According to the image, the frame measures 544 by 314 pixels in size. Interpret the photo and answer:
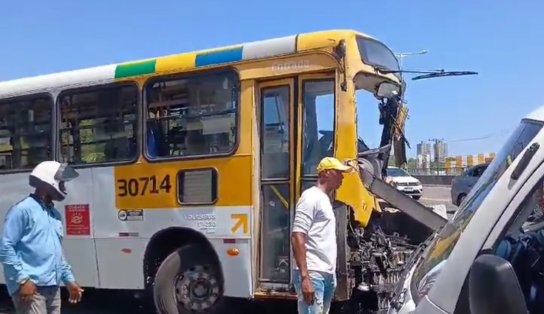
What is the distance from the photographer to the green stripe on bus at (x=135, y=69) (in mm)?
8367

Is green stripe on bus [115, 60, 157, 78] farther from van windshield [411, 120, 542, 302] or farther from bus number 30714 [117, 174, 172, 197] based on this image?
van windshield [411, 120, 542, 302]

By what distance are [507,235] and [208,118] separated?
558 cm

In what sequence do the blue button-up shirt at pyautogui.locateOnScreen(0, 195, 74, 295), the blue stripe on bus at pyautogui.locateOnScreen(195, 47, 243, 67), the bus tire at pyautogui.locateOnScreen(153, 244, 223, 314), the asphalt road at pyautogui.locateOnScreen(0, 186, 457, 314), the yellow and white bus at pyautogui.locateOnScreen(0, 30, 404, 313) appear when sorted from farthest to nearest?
the asphalt road at pyautogui.locateOnScreen(0, 186, 457, 314), the bus tire at pyautogui.locateOnScreen(153, 244, 223, 314), the blue stripe on bus at pyautogui.locateOnScreen(195, 47, 243, 67), the yellow and white bus at pyautogui.locateOnScreen(0, 30, 404, 313), the blue button-up shirt at pyautogui.locateOnScreen(0, 195, 74, 295)

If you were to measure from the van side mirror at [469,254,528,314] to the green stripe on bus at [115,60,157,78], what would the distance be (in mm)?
6580

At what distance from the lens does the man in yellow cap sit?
5.19 metres

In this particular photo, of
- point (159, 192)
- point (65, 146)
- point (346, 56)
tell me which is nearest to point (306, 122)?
point (346, 56)

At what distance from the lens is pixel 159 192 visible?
26.7ft

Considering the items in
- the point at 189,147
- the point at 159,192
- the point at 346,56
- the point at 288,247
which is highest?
the point at 346,56

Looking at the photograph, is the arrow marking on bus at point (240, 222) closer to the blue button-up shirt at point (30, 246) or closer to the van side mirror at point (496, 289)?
the blue button-up shirt at point (30, 246)

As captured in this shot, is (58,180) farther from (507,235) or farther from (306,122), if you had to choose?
(507,235)

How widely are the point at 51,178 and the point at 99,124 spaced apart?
3.50 metres

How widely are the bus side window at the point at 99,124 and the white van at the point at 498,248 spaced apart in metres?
5.94

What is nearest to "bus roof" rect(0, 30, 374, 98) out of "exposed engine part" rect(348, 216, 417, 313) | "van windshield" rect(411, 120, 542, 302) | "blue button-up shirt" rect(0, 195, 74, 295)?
"exposed engine part" rect(348, 216, 417, 313)

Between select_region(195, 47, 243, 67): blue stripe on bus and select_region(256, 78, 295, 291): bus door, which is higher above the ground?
select_region(195, 47, 243, 67): blue stripe on bus
